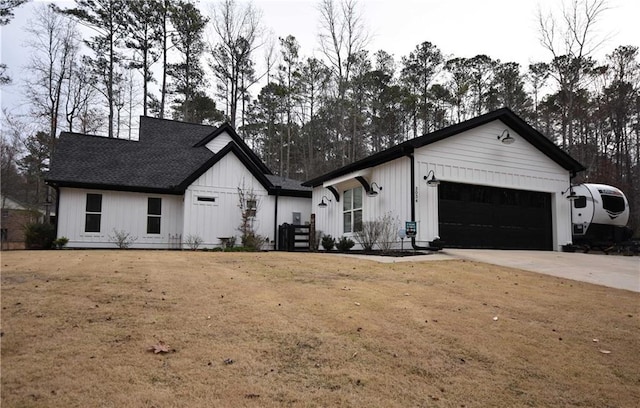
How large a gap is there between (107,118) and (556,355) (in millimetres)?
32367

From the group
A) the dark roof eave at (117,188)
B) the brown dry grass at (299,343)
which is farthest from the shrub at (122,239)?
the brown dry grass at (299,343)

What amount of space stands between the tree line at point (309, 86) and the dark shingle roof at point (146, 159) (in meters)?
7.84

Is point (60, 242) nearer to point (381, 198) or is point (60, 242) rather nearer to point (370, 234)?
point (370, 234)

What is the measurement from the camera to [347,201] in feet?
52.4

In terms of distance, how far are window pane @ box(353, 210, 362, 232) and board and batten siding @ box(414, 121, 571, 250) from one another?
9.87 ft

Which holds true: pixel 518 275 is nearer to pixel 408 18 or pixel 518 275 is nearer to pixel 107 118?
pixel 408 18

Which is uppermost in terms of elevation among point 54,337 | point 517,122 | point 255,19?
point 255,19

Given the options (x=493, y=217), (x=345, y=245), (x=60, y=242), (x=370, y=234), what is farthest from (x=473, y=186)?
(x=60, y=242)

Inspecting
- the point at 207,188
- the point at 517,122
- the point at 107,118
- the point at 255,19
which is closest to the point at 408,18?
the point at 517,122

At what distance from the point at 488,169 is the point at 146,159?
46.6 ft

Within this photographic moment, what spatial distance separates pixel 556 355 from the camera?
4.02 meters

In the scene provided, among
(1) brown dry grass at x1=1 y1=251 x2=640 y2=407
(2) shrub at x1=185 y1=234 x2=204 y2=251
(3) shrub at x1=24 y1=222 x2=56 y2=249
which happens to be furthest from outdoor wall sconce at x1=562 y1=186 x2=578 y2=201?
(3) shrub at x1=24 y1=222 x2=56 y2=249

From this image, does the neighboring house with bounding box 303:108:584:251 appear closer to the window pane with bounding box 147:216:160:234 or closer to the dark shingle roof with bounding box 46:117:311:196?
the dark shingle roof with bounding box 46:117:311:196

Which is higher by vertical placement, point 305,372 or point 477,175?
point 477,175
